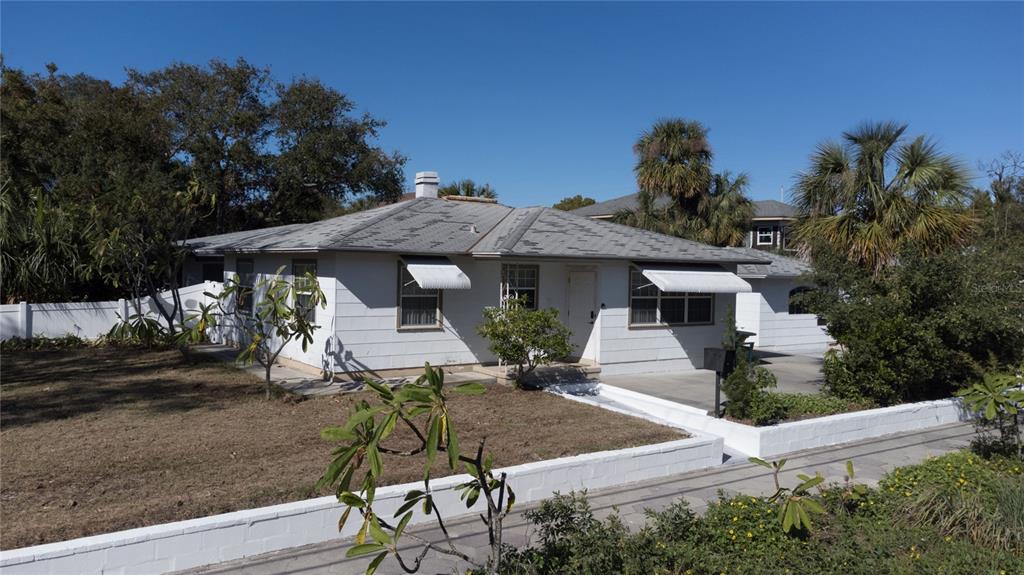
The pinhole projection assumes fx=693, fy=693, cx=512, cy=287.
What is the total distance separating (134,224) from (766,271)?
16271mm

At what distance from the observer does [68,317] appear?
17.2 metres

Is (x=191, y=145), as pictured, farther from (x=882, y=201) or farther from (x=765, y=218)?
(x=765, y=218)

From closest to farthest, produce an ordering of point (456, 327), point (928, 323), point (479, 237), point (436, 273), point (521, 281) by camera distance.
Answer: point (928, 323), point (436, 273), point (456, 327), point (521, 281), point (479, 237)

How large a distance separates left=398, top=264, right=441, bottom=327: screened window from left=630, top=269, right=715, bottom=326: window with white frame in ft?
14.2

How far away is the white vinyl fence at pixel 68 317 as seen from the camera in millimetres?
16562

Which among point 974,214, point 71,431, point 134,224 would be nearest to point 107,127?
point 134,224

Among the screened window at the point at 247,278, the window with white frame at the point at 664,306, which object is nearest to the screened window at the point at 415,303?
the window with white frame at the point at 664,306

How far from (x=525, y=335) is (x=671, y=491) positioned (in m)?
4.63

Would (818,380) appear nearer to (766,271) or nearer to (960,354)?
(960,354)

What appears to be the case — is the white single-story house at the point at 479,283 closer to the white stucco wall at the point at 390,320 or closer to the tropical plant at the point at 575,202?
the white stucco wall at the point at 390,320

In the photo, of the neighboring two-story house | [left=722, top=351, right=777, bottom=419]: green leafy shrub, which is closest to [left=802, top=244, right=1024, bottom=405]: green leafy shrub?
[left=722, top=351, right=777, bottom=419]: green leafy shrub

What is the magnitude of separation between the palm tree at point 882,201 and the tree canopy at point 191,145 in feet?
54.5

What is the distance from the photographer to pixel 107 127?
1025 inches

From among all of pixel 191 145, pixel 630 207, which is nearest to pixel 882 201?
pixel 630 207
